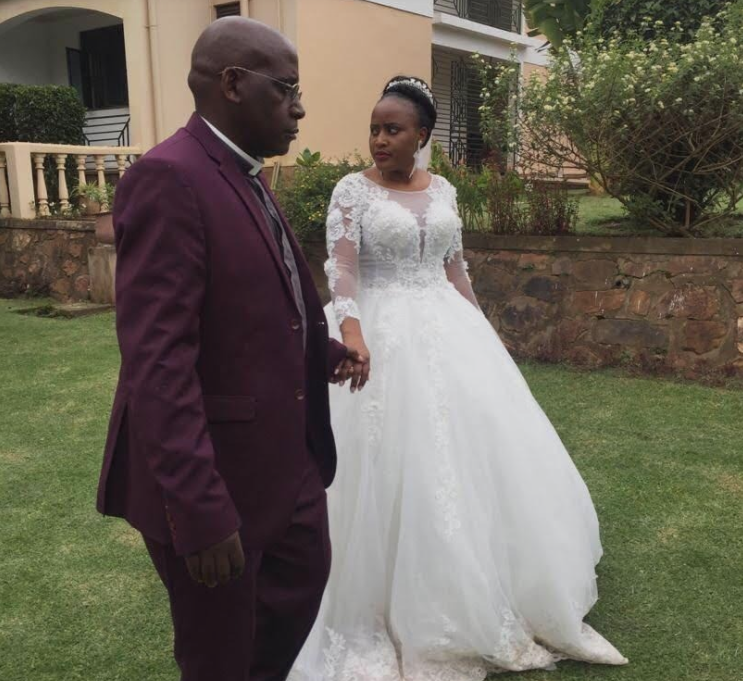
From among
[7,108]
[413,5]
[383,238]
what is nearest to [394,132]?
[383,238]

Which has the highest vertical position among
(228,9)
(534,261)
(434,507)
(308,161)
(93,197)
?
(228,9)

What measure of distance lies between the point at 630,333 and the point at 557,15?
325cm

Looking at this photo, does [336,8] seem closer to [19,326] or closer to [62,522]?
[19,326]

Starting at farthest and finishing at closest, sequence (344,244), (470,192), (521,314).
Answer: (470,192), (521,314), (344,244)

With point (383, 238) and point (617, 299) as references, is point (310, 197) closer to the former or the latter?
point (617, 299)

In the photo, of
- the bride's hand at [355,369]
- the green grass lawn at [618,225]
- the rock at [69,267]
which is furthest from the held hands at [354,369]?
the rock at [69,267]

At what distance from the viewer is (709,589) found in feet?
→ 10.3

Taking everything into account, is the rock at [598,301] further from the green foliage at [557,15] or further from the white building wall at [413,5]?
the white building wall at [413,5]

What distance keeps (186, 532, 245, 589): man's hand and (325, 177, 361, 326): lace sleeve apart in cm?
142

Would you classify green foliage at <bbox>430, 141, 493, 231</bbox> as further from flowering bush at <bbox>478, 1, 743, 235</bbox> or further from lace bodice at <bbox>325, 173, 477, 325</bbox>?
lace bodice at <bbox>325, 173, 477, 325</bbox>

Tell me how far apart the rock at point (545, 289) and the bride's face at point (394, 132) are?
12.4ft

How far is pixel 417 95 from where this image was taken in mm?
3041

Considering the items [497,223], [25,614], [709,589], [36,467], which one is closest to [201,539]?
[25,614]

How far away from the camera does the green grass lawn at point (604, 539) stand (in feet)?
9.12
